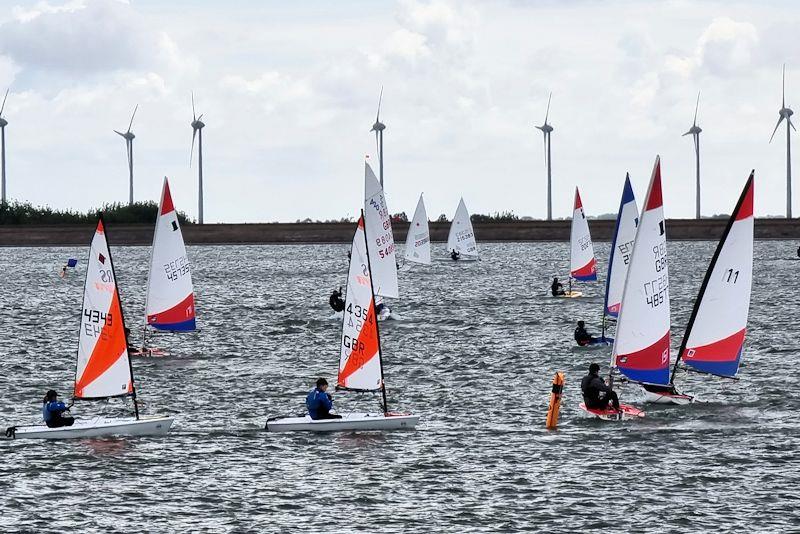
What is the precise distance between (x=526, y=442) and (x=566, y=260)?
129 metres

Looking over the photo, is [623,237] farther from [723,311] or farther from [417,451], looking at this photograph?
[417,451]

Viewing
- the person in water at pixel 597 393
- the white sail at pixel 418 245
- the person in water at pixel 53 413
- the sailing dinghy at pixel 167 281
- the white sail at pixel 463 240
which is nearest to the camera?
the person in water at pixel 53 413

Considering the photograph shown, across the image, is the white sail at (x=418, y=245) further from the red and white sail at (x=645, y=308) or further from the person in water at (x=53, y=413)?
the person in water at (x=53, y=413)

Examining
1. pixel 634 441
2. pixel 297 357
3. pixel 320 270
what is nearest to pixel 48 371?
pixel 297 357

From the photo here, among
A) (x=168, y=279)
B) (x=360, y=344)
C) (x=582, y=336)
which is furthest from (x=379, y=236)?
(x=360, y=344)

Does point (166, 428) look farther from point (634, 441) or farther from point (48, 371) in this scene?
point (48, 371)

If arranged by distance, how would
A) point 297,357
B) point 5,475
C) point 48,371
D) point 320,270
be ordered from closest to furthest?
point 5,475, point 48,371, point 297,357, point 320,270

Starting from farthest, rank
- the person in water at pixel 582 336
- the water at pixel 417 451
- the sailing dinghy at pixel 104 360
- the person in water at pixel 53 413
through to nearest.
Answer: the person in water at pixel 582 336 < the sailing dinghy at pixel 104 360 < the person in water at pixel 53 413 < the water at pixel 417 451

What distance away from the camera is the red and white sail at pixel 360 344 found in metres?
45.2

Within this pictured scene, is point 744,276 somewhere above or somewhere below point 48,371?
above

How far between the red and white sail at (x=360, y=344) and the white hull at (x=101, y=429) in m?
5.75

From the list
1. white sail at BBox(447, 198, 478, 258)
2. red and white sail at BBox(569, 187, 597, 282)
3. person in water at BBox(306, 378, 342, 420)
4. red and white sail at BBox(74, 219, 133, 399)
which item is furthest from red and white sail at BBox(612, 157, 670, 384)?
white sail at BBox(447, 198, 478, 258)

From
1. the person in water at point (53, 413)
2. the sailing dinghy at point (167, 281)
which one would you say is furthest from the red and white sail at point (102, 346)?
→ the sailing dinghy at point (167, 281)

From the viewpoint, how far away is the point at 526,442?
43.8 meters
